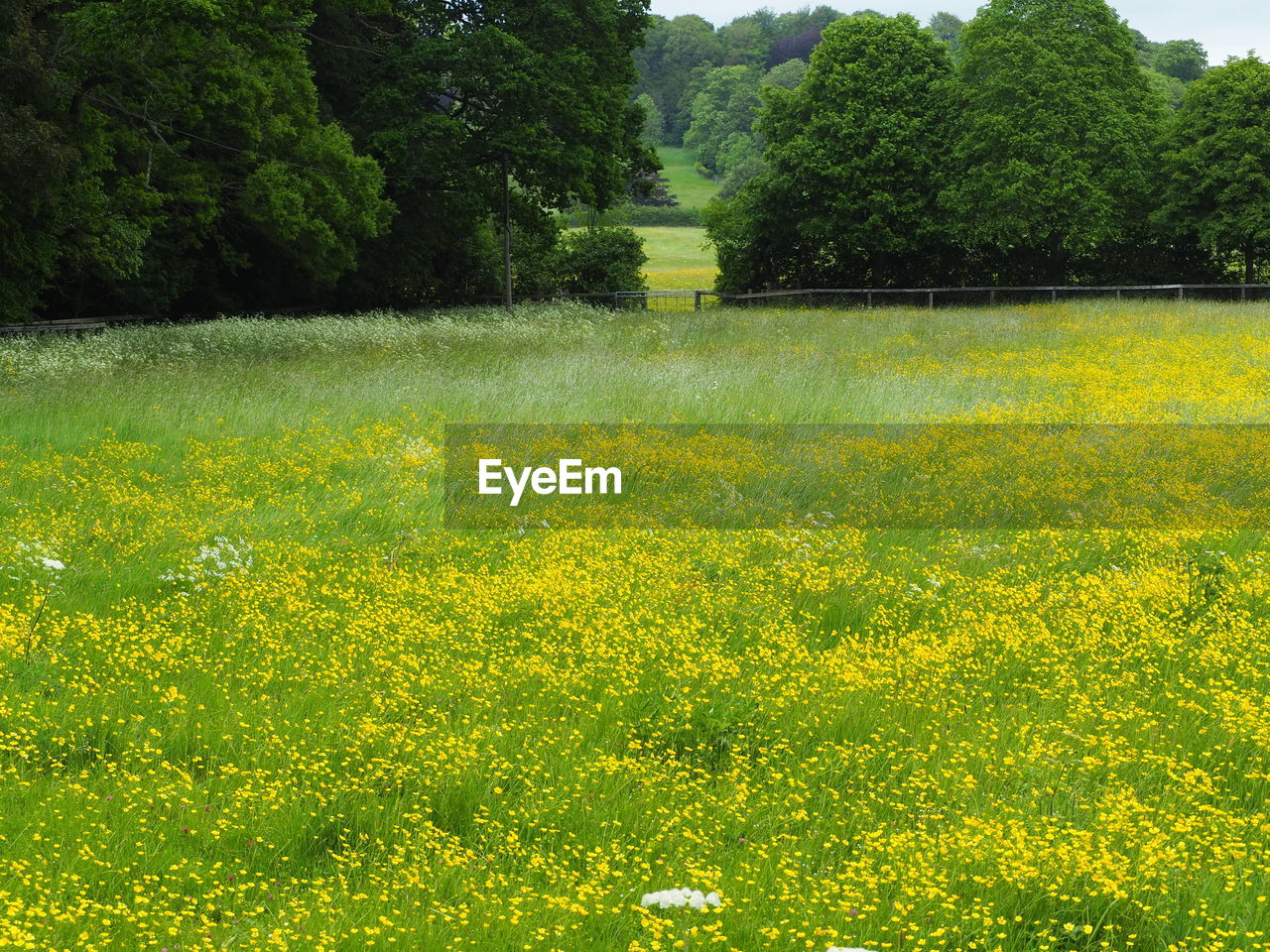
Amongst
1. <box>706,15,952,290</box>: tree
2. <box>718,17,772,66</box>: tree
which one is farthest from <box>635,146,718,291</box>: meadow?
<box>718,17,772,66</box>: tree

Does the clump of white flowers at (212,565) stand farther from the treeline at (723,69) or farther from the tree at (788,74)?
the tree at (788,74)

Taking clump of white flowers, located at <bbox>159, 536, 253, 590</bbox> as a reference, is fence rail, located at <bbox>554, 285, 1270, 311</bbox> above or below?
above

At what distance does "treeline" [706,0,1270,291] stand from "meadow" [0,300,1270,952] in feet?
114

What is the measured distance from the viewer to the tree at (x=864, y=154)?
43.8m

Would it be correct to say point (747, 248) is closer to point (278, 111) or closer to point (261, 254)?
point (261, 254)

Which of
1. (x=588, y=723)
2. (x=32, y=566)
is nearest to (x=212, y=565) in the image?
(x=32, y=566)

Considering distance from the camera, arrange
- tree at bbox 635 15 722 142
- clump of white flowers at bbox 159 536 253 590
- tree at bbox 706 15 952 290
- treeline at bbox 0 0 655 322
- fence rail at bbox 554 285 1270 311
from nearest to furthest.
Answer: clump of white flowers at bbox 159 536 253 590 < treeline at bbox 0 0 655 322 < fence rail at bbox 554 285 1270 311 < tree at bbox 706 15 952 290 < tree at bbox 635 15 722 142

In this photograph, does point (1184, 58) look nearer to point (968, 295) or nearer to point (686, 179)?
point (686, 179)

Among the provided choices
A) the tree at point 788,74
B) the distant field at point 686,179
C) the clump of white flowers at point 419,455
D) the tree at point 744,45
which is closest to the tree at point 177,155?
the clump of white flowers at point 419,455

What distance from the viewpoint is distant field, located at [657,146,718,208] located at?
371 feet

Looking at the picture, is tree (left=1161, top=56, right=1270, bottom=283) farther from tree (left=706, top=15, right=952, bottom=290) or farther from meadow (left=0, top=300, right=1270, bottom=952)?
meadow (left=0, top=300, right=1270, bottom=952)

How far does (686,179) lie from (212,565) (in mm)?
117950

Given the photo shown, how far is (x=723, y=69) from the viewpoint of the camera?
125m

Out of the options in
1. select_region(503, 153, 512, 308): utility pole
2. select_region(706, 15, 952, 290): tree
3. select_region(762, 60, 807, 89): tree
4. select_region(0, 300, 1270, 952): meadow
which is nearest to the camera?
select_region(0, 300, 1270, 952): meadow
